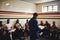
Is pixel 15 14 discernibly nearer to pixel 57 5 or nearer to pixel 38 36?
pixel 38 36

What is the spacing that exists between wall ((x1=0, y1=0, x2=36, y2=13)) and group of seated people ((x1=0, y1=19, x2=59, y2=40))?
0.51 feet

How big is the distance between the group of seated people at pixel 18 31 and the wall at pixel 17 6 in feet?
0.51

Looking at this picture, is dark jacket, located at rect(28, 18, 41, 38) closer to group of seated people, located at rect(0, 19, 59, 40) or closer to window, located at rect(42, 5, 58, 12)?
group of seated people, located at rect(0, 19, 59, 40)

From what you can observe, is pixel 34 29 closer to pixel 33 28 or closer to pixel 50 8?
pixel 33 28

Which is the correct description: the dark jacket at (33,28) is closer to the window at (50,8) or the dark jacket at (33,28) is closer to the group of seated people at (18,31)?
the group of seated people at (18,31)

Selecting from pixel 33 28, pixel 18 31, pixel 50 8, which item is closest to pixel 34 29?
pixel 33 28

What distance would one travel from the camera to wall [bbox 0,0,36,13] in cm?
157

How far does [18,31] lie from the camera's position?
5.32 ft

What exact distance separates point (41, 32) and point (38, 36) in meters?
0.06

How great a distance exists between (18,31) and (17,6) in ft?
1.04

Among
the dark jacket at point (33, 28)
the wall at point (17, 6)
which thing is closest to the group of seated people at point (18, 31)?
the dark jacket at point (33, 28)

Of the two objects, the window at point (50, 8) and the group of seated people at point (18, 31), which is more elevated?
the window at point (50, 8)

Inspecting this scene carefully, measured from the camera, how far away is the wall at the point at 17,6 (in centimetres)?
157

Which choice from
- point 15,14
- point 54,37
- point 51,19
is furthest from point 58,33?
point 15,14
